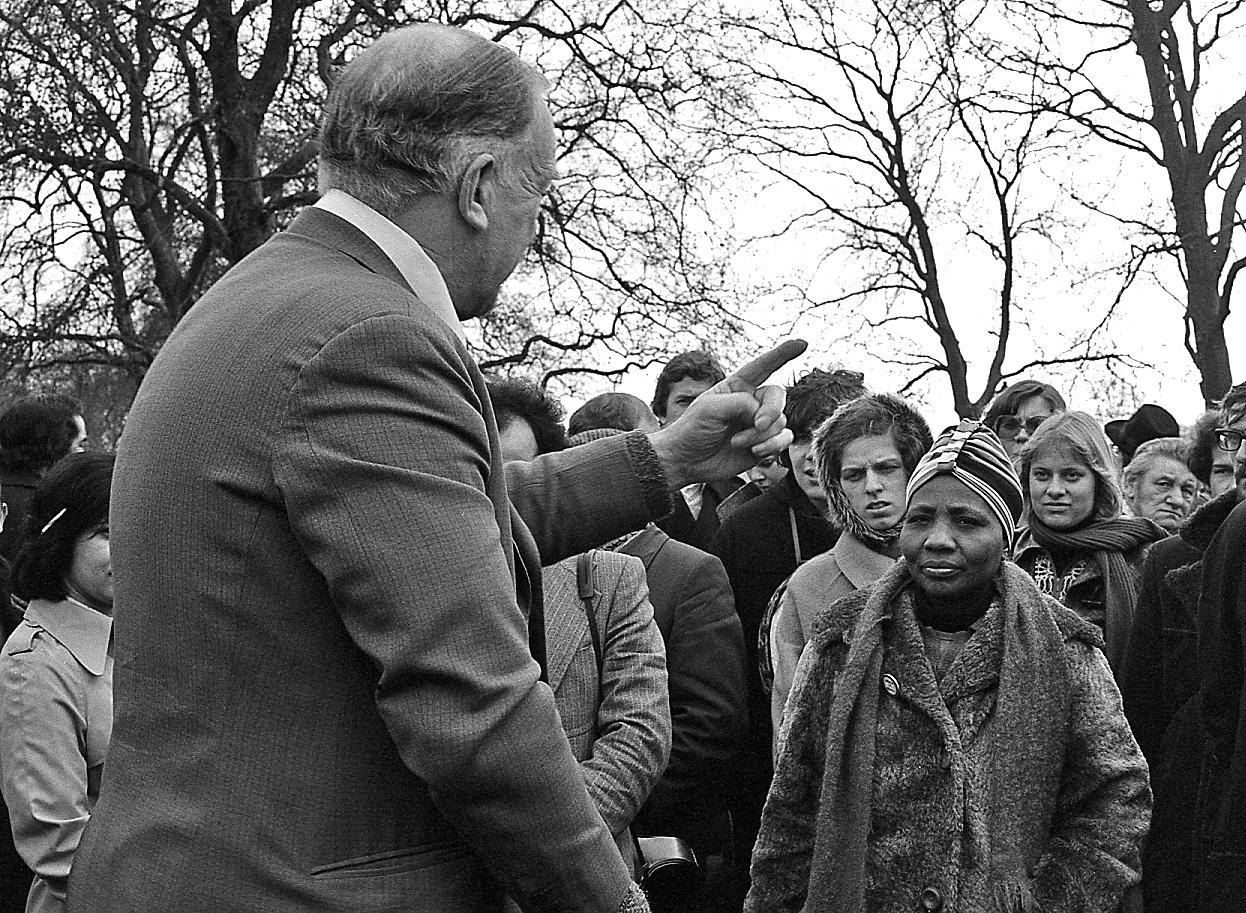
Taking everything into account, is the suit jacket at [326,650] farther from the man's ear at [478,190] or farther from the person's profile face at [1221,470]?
the person's profile face at [1221,470]

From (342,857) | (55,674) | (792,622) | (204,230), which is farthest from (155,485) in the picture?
(204,230)

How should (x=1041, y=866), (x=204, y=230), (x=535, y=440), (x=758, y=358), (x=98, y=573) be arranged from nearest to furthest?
(x=758, y=358) < (x=1041, y=866) < (x=98, y=573) < (x=535, y=440) < (x=204, y=230)

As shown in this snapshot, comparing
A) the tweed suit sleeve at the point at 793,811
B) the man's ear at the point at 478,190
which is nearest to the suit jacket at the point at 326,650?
the man's ear at the point at 478,190

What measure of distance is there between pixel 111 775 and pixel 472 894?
479mm

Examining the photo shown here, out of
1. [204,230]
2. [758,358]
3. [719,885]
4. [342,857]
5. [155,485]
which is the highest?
[204,230]

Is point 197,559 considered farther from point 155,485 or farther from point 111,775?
point 111,775

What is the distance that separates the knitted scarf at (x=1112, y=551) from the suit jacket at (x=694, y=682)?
1221mm

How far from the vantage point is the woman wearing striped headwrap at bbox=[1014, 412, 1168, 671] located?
5.20 metres

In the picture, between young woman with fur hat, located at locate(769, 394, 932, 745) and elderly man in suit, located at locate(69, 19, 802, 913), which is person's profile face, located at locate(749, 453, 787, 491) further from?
elderly man in suit, located at locate(69, 19, 802, 913)

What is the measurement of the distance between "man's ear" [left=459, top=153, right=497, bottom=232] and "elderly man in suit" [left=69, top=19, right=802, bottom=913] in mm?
167

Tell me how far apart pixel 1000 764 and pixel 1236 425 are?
1.86 metres

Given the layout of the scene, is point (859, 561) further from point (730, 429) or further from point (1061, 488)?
point (730, 429)

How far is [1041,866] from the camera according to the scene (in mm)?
3711

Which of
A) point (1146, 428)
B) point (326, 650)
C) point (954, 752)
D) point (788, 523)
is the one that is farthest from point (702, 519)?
point (326, 650)
